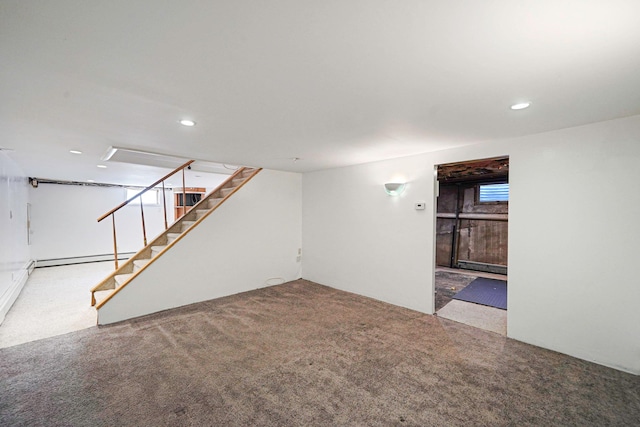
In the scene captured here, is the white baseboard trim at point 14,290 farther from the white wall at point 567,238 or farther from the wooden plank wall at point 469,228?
the wooden plank wall at point 469,228

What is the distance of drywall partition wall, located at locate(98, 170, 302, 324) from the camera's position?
3.73 metres

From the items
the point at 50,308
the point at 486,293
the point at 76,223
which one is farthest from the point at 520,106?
the point at 76,223

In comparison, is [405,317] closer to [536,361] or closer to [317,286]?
[536,361]

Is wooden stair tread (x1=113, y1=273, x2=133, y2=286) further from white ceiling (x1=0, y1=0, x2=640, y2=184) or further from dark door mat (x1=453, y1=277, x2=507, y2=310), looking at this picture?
dark door mat (x1=453, y1=277, x2=507, y2=310)

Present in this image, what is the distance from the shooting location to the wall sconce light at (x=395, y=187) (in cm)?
389

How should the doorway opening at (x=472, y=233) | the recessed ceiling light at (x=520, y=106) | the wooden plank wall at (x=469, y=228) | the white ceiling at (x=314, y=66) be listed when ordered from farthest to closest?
the wooden plank wall at (x=469, y=228) < the doorway opening at (x=472, y=233) < the recessed ceiling light at (x=520, y=106) < the white ceiling at (x=314, y=66)

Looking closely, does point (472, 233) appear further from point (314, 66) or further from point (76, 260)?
point (76, 260)

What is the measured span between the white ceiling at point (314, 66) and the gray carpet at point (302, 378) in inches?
85.5

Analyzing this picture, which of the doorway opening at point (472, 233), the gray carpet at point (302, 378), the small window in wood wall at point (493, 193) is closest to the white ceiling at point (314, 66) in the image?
the gray carpet at point (302, 378)

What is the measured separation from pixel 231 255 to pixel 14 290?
130 inches

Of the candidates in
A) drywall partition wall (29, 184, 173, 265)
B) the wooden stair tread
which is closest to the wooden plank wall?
the wooden stair tread

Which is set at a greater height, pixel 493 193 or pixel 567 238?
pixel 493 193

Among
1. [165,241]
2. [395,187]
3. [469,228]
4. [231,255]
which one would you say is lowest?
[231,255]

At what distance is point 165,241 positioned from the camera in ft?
15.1
